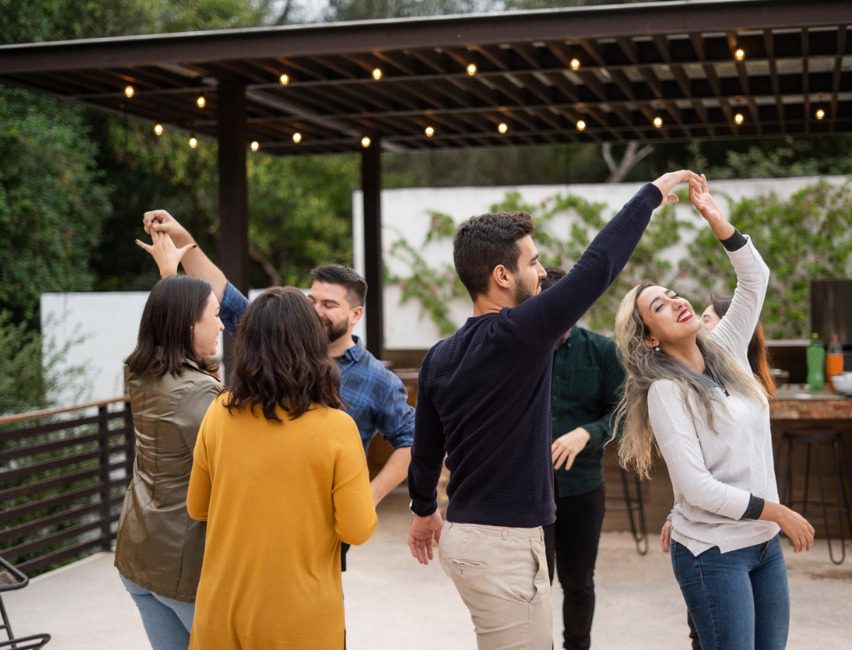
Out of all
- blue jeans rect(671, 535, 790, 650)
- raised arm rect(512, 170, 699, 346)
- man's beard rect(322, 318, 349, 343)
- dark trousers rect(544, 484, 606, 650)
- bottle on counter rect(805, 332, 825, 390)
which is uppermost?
raised arm rect(512, 170, 699, 346)

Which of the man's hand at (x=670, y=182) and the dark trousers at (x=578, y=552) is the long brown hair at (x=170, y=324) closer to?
the man's hand at (x=670, y=182)

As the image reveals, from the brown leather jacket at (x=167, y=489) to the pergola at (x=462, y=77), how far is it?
3.75 metres

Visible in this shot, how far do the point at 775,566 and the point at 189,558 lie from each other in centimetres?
150

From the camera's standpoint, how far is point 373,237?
10.7 m

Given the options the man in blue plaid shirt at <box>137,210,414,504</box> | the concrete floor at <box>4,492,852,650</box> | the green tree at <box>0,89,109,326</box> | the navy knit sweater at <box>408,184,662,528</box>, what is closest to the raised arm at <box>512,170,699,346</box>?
the navy knit sweater at <box>408,184,662,528</box>

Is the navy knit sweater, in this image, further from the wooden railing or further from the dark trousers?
the wooden railing

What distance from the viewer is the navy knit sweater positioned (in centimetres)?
241

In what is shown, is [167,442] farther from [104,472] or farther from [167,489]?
[104,472]

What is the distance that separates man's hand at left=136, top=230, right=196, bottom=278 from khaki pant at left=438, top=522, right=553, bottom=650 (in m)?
1.25

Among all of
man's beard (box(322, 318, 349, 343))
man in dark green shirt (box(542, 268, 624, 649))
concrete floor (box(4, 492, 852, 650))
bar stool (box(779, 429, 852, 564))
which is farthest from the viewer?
bar stool (box(779, 429, 852, 564))

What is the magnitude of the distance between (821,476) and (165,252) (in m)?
5.03

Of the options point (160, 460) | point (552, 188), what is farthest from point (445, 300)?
point (160, 460)

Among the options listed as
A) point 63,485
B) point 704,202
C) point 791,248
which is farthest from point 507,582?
point 791,248

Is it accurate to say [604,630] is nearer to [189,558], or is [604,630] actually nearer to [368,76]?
[189,558]
